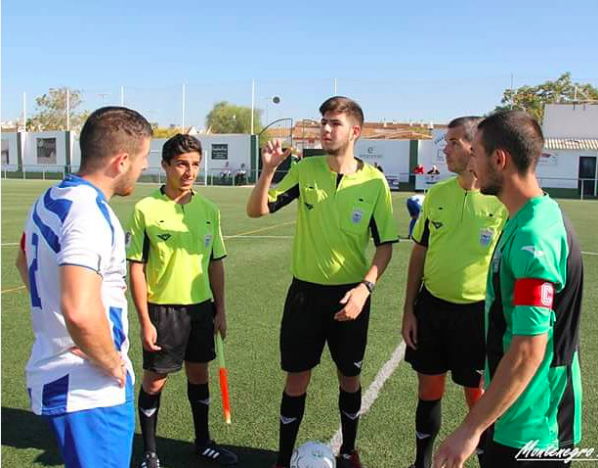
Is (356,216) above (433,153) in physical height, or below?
below

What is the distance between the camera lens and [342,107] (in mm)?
3895

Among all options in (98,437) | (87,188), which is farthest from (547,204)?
(98,437)

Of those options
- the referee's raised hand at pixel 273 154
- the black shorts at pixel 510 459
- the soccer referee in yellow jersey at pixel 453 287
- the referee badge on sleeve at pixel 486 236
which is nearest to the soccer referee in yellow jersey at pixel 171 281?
the referee's raised hand at pixel 273 154

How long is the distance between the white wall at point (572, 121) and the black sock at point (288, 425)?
46.6 m

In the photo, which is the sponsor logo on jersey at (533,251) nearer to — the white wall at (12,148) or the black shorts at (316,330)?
the black shorts at (316,330)

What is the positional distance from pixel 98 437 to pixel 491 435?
1.56 metres

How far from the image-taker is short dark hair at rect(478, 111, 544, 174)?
7.45 feet

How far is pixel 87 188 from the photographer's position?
7.80 ft

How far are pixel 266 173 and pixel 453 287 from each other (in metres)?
1.36

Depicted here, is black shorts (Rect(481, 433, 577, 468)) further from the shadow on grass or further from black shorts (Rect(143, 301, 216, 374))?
black shorts (Rect(143, 301, 216, 374))

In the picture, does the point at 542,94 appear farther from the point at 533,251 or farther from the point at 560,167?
the point at 533,251

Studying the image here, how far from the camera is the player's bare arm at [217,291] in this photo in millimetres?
4273

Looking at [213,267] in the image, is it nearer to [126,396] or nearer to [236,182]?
[126,396]

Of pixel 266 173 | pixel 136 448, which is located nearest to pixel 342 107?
pixel 266 173
